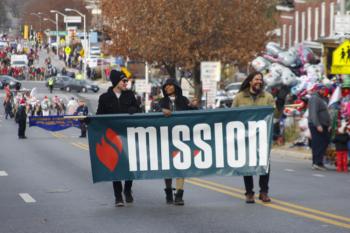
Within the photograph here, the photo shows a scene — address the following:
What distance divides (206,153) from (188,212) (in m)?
1.49

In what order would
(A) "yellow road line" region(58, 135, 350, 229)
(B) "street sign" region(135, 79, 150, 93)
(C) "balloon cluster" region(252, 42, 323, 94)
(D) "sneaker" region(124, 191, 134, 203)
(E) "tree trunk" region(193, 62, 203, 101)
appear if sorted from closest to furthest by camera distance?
(A) "yellow road line" region(58, 135, 350, 229) < (D) "sneaker" region(124, 191, 134, 203) < (C) "balloon cluster" region(252, 42, 323, 94) < (E) "tree trunk" region(193, 62, 203, 101) < (B) "street sign" region(135, 79, 150, 93)

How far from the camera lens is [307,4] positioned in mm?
73438

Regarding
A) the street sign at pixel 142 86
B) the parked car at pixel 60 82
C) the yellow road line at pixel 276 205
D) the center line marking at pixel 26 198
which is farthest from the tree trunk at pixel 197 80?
the parked car at pixel 60 82

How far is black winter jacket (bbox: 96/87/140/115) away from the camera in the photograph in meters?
16.0

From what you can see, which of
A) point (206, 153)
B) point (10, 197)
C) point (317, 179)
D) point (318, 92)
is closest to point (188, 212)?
point (206, 153)

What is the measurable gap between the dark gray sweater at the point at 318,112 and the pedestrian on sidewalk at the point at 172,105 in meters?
8.83

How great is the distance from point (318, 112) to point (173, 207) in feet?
31.9

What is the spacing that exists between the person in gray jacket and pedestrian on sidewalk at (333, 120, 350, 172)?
37cm

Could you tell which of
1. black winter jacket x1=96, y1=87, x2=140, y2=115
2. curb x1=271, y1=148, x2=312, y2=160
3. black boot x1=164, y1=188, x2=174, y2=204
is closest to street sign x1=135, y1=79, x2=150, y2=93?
curb x1=271, y1=148, x2=312, y2=160

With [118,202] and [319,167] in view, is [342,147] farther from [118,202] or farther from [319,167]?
[118,202]

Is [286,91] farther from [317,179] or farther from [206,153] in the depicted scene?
[206,153]

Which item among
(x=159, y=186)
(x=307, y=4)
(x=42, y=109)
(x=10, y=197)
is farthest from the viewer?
(x=307, y=4)

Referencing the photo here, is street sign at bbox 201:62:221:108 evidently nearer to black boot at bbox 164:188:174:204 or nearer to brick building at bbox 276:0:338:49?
brick building at bbox 276:0:338:49

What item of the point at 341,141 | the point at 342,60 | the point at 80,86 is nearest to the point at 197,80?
the point at 342,60
